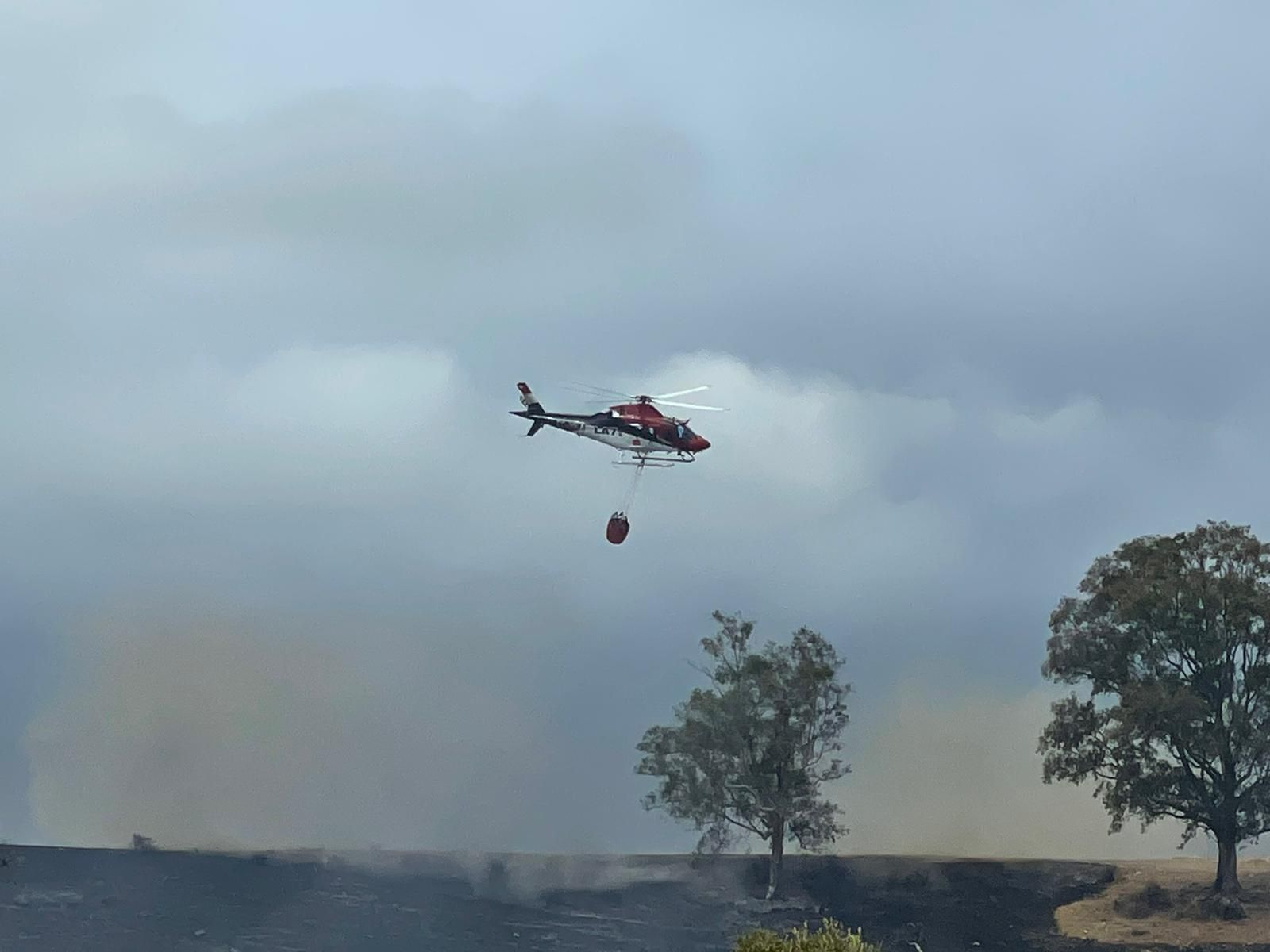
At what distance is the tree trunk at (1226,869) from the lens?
118m

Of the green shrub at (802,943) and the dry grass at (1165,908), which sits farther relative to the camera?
the dry grass at (1165,908)

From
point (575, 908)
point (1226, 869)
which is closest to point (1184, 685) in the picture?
point (1226, 869)

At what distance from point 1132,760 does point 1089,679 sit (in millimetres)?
6114

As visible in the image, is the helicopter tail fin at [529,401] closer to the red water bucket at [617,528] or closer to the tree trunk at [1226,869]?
the red water bucket at [617,528]

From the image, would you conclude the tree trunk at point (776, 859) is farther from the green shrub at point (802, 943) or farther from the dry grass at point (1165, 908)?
the green shrub at point (802, 943)

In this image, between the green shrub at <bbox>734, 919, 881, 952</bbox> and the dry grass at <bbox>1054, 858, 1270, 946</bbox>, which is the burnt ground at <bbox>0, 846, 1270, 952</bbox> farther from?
the green shrub at <bbox>734, 919, 881, 952</bbox>

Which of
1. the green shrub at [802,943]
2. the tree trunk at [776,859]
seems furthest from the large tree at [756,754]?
the green shrub at [802,943]

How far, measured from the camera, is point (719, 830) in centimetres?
12462

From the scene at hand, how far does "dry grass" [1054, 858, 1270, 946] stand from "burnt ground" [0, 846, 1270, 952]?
1.94 metres

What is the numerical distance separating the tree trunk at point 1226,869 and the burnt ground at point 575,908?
32.6 feet

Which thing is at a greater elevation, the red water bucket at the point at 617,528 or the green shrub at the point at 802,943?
the red water bucket at the point at 617,528

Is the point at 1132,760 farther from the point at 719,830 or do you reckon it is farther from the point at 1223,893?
the point at 719,830

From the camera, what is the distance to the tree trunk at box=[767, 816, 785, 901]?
12512 centimetres

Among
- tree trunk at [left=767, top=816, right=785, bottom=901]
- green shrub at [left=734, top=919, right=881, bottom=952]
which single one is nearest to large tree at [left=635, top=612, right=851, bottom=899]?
tree trunk at [left=767, top=816, right=785, bottom=901]
